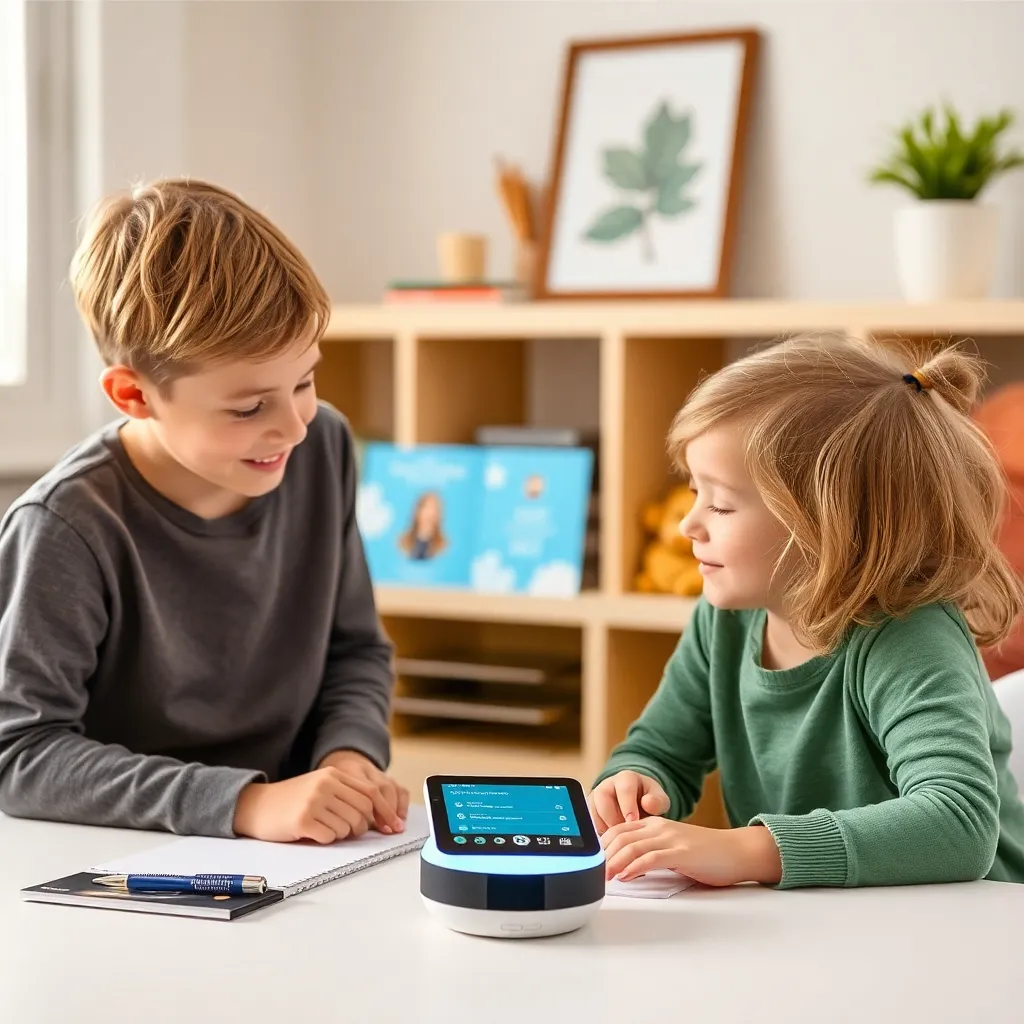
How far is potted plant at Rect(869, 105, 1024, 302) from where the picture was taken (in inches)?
92.2

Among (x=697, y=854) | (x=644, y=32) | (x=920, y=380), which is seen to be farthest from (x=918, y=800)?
(x=644, y=32)

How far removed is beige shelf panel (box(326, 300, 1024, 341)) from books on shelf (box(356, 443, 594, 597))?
0.70ft

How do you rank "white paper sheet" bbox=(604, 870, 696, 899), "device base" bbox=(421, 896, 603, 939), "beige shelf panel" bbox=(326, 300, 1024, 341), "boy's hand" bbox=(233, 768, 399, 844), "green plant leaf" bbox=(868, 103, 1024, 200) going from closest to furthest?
1. "device base" bbox=(421, 896, 603, 939)
2. "white paper sheet" bbox=(604, 870, 696, 899)
3. "boy's hand" bbox=(233, 768, 399, 844)
4. "beige shelf panel" bbox=(326, 300, 1024, 341)
5. "green plant leaf" bbox=(868, 103, 1024, 200)

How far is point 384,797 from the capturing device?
1.22m

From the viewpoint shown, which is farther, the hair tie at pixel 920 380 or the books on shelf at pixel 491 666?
the books on shelf at pixel 491 666

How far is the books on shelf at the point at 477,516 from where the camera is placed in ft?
8.38

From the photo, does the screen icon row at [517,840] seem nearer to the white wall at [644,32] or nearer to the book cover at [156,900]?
the book cover at [156,900]

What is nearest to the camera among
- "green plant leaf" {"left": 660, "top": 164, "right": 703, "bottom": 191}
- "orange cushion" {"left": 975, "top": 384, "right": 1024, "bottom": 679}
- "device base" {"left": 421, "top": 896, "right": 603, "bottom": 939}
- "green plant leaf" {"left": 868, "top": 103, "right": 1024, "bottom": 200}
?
"device base" {"left": 421, "top": 896, "right": 603, "bottom": 939}

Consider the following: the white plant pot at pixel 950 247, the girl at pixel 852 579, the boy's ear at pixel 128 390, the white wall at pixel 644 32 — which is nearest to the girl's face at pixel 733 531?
the girl at pixel 852 579

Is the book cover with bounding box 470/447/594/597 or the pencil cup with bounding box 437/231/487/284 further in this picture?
the pencil cup with bounding box 437/231/487/284

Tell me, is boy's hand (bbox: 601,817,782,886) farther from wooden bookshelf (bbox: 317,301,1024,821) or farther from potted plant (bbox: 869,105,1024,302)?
potted plant (bbox: 869,105,1024,302)

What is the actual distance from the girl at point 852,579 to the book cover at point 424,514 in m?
1.34

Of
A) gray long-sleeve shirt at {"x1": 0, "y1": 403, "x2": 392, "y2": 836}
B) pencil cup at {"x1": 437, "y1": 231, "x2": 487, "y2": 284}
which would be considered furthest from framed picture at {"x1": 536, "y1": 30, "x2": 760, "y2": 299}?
gray long-sleeve shirt at {"x1": 0, "y1": 403, "x2": 392, "y2": 836}

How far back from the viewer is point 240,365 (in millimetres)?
1313
